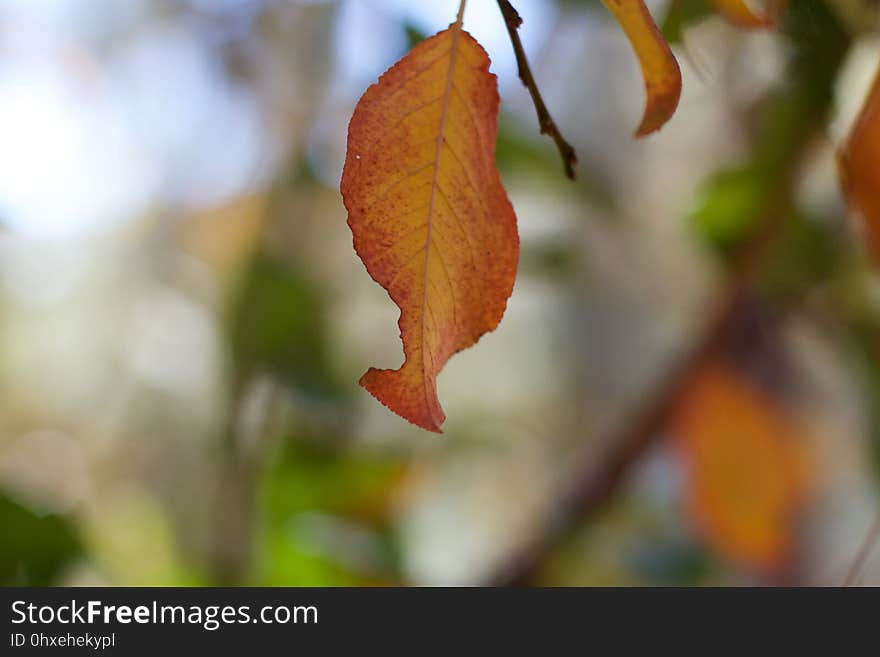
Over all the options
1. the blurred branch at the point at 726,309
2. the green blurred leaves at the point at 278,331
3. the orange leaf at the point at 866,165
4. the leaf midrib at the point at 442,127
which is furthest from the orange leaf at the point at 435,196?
the green blurred leaves at the point at 278,331

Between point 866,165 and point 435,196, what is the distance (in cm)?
19

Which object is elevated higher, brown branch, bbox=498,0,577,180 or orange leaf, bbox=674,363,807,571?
orange leaf, bbox=674,363,807,571

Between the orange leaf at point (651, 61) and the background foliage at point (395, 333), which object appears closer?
the orange leaf at point (651, 61)

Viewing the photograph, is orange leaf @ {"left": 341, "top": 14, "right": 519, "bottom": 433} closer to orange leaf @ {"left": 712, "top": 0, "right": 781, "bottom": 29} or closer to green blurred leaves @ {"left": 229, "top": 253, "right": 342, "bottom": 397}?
orange leaf @ {"left": 712, "top": 0, "right": 781, "bottom": 29}

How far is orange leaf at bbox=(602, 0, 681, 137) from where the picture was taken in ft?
0.90

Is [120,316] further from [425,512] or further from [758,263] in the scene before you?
[758,263]

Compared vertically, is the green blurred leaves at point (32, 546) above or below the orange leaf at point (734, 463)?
below

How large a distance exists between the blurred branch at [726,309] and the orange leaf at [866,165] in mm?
268

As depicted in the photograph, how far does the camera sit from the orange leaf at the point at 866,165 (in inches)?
13.6

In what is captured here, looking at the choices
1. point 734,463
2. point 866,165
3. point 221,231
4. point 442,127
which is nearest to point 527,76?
point 442,127

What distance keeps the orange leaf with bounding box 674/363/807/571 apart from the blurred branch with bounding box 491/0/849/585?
1.0 inches

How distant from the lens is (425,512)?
77.7 inches

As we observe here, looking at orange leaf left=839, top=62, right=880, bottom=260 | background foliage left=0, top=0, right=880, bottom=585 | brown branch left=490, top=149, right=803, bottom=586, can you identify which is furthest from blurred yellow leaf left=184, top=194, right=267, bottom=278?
orange leaf left=839, top=62, right=880, bottom=260

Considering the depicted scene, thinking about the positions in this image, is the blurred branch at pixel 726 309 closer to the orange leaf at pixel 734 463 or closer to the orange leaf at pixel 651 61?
the orange leaf at pixel 734 463
